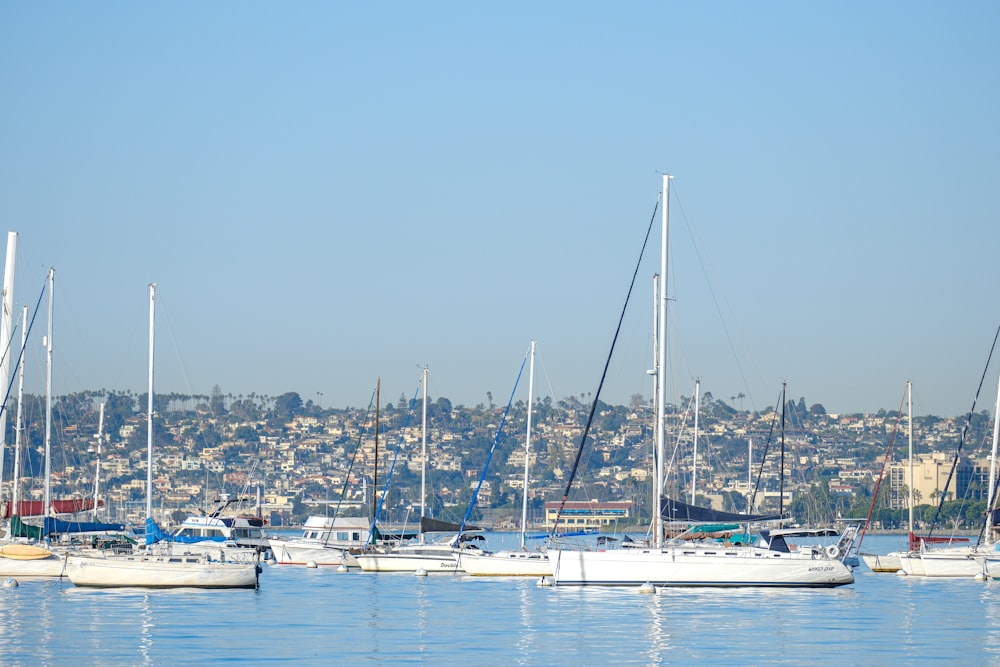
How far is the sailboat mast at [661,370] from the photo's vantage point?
44.1m

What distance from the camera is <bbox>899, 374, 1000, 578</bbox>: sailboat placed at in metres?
54.1

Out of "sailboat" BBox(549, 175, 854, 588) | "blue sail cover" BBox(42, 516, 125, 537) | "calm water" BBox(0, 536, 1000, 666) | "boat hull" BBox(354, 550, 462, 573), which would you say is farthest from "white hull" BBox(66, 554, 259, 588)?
"boat hull" BBox(354, 550, 462, 573)

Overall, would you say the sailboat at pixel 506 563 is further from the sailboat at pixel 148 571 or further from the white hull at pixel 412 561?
the sailboat at pixel 148 571

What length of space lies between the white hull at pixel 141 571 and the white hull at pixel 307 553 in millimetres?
18188

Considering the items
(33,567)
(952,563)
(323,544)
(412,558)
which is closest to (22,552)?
(33,567)

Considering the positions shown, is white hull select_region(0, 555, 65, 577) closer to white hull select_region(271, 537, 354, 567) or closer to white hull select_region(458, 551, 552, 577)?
white hull select_region(458, 551, 552, 577)

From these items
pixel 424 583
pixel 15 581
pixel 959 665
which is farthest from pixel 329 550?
pixel 959 665

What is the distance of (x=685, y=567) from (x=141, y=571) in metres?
14.8

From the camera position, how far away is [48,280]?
55.8 meters

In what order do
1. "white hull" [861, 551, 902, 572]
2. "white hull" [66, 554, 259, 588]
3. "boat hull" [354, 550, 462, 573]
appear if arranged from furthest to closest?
1. "white hull" [861, 551, 902, 572]
2. "boat hull" [354, 550, 462, 573]
3. "white hull" [66, 554, 259, 588]

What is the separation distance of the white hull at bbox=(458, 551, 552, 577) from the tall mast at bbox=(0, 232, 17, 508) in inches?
612

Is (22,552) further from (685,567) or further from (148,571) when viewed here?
(685,567)

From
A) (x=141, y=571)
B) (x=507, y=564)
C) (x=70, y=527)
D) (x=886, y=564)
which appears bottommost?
(x=886, y=564)

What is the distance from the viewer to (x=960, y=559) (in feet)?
180
